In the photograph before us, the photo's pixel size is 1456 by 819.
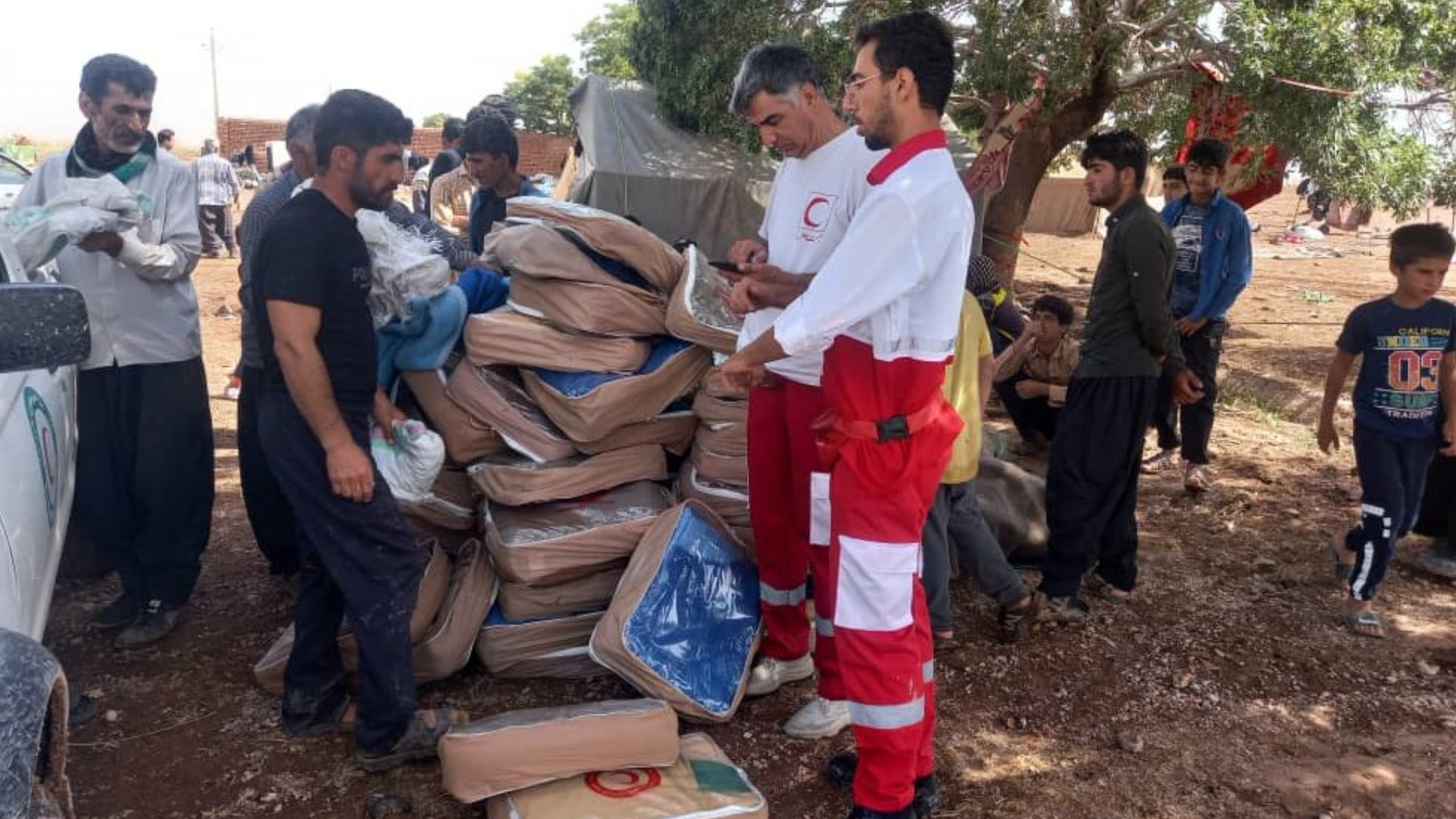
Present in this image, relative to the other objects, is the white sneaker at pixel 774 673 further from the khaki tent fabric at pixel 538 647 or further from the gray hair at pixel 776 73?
the gray hair at pixel 776 73

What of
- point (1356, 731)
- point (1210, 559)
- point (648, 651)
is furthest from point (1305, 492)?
point (648, 651)

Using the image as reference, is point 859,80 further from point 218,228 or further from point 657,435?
point 218,228

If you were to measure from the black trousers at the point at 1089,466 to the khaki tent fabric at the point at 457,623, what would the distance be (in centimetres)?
221

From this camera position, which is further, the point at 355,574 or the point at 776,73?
the point at 776,73

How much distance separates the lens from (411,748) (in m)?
2.90

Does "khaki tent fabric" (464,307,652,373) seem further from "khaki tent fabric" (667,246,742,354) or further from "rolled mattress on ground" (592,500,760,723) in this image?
"rolled mattress on ground" (592,500,760,723)

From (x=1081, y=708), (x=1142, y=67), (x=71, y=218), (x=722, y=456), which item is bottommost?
(x=1081, y=708)

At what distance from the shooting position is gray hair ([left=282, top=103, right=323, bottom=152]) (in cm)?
365

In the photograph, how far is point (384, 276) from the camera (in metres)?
3.02

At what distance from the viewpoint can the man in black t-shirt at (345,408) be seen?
2459 mm

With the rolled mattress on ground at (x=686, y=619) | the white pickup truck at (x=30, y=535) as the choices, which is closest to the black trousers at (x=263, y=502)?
the white pickup truck at (x=30, y=535)

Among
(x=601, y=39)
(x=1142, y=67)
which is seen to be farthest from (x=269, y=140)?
(x=1142, y=67)

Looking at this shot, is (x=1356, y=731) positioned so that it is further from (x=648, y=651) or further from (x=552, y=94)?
(x=552, y=94)

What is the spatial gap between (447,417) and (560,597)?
2.43 feet
